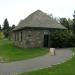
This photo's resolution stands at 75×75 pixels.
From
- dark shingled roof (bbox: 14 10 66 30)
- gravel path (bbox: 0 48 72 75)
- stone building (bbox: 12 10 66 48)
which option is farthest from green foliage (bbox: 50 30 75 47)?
gravel path (bbox: 0 48 72 75)

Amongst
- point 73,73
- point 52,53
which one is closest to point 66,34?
point 52,53

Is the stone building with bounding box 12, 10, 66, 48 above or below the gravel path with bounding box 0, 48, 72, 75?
above

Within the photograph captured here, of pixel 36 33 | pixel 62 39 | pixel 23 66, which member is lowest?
pixel 23 66

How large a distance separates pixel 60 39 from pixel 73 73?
854 inches

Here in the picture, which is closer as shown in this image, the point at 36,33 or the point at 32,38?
the point at 32,38

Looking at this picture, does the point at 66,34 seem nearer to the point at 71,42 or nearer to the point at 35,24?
the point at 71,42

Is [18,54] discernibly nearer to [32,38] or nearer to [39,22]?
[32,38]

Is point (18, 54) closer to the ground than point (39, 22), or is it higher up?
closer to the ground

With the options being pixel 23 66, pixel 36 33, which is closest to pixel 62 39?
pixel 36 33

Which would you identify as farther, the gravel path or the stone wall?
the stone wall

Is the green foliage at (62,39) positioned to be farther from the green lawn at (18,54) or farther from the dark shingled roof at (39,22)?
the green lawn at (18,54)

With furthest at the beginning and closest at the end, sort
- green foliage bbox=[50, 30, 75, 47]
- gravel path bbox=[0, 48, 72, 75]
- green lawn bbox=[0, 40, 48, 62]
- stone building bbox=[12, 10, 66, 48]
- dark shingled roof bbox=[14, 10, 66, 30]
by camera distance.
Answer: dark shingled roof bbox=[14, 10, 66, 30] → green foliage bbox=[50, 30, 75, 47] → stone building bbox=[12, 10, 66, 48] → green lawn bbox=[0, 40, 48, 62] → gravel path bbox=[0, 48, 72, 75]

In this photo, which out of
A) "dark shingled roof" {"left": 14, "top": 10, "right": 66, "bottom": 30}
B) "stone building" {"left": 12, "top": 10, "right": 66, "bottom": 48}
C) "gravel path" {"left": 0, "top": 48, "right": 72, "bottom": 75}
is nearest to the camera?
"gravel path" {"left": 0, "top": 48, "right": 72, "bottom": 75}

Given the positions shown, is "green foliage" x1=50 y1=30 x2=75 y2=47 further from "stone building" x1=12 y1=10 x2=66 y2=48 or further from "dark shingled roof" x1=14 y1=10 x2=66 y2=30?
"dark shingled roof" x1=14 y1=10 x2=66 y2=30
